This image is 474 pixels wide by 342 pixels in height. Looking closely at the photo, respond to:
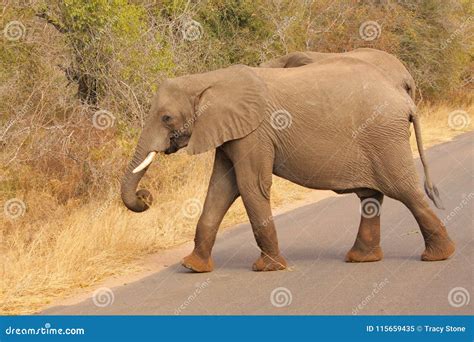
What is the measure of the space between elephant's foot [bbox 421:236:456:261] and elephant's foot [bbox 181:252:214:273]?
193cm

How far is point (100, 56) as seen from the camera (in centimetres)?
1206

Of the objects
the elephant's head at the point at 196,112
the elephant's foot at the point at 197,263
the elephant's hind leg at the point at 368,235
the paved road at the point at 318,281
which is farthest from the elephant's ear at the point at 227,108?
the elephant's hind leg at the point at 368,235

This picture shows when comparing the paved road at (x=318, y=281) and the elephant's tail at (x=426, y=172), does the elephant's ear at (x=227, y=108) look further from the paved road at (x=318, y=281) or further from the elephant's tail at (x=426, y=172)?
the elephant's tail at (x=426, y=172)

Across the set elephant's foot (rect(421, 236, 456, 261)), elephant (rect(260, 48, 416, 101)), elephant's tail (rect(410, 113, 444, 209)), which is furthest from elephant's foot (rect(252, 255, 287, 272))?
elephant (rect(260, 48, 416, 101))

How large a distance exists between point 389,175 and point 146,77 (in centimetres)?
475

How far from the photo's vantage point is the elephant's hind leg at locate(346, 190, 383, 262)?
27.8ft

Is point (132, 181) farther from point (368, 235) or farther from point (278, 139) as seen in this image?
point (368, 235)

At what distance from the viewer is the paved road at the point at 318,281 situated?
6961 millimetres

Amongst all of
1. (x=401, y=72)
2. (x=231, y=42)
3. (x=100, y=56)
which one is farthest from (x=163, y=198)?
(x=231, y=42)

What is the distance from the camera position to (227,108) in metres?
8.10

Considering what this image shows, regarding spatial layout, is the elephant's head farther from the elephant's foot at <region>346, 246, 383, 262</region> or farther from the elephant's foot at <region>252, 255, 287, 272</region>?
the elephant's foot at <region>346, 246, 383, 262</region>

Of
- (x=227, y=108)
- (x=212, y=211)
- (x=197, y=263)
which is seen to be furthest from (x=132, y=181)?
(x=227, y=108)

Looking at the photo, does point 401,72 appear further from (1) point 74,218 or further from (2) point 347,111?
(1) point 74,218

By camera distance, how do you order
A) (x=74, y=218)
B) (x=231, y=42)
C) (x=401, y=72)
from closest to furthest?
(x=401, y=72) < (x=74, y=218) < (x=231, y=42)
